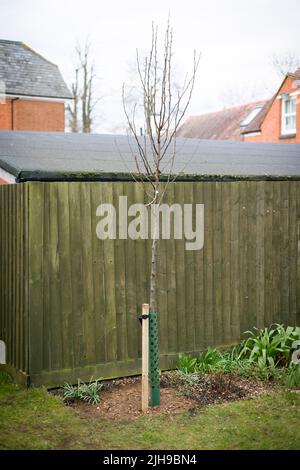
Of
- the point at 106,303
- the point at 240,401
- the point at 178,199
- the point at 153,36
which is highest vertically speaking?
the point at 153,36

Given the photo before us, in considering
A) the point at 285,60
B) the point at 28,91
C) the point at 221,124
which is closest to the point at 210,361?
the point at 28,91

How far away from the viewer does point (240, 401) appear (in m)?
5.58

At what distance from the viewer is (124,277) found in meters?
6.38

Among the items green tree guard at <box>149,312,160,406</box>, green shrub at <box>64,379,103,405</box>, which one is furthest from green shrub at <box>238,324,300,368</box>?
green shrub at <box>64,379,103,405</box>

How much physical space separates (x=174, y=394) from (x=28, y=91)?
69.3 ft

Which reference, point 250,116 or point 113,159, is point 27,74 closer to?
point 250,116

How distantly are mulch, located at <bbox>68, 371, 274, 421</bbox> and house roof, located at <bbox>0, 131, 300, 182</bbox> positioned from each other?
94.5 inches

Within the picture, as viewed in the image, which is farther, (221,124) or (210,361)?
(221,124)

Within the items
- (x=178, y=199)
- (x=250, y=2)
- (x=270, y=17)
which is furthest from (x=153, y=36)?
(x=270, y=17)

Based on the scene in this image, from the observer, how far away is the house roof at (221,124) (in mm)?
33156

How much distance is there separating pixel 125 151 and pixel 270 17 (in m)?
24.8
